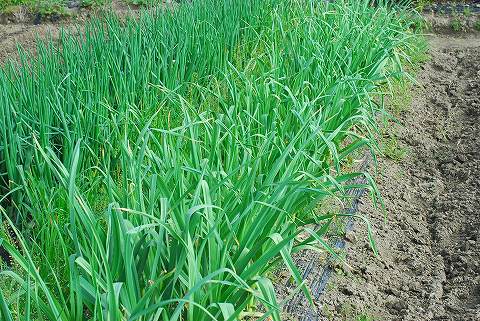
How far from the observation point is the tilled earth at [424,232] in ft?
8.36

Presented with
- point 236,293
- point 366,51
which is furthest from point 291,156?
point 366,51

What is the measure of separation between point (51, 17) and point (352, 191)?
14.4 ft

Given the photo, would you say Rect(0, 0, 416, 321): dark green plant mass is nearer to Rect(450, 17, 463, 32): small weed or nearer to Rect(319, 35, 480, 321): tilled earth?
Rect(319, 35, 480, 321): tilled earth

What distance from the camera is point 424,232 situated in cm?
310

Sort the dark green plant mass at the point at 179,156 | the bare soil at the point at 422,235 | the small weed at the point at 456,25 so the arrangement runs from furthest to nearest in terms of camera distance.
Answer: the small weed at the point at 456,25, the bare soil at the point at 422,235, the dark green plant mass at the point at 179,156

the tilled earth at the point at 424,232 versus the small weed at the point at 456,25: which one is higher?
the small weed at the point at 456,25

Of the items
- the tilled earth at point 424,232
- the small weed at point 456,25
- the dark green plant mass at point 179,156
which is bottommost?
the tilled earth at point 424,232

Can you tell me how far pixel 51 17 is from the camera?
6699 millimetres

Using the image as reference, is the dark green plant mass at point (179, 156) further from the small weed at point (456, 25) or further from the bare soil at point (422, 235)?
the small weed at point (456, 25)

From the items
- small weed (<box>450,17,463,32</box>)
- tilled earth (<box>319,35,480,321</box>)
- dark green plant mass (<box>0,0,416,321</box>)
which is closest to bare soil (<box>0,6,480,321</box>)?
tilled earth (<box>319,35,480,321</box>)

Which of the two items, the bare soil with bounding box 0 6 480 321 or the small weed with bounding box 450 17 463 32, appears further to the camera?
the small weed with bounding box 450 17 463 32

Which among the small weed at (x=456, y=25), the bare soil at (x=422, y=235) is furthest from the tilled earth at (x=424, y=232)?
the small weed at (x=456, y=25)

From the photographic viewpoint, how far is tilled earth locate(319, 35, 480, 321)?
8.36 feet

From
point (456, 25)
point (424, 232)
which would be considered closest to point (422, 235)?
point (424, 232)
